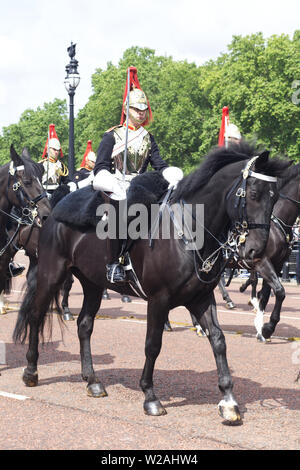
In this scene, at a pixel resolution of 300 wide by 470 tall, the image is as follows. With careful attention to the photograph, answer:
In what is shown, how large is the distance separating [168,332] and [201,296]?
4.96 metres

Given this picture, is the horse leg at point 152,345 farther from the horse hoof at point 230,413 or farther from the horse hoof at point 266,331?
the horse hoof at point 266,331

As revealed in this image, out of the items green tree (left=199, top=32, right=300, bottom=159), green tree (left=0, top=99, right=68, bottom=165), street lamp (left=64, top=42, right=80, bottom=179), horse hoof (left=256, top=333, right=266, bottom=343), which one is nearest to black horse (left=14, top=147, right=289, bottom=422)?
horse hoof (left=256, top=333, right=266, bottom=343)

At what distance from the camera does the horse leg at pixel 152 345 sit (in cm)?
601

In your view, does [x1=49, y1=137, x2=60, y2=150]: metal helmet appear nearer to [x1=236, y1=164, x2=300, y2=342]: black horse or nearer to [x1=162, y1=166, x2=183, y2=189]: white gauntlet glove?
[x1=236, y1=164, x2=300, y2=342]: black horse

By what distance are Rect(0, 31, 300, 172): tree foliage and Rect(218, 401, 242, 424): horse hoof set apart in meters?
26.1

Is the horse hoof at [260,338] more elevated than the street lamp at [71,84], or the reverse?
the street lamp at [71,84]

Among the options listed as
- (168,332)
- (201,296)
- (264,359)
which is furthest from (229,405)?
(168,332)

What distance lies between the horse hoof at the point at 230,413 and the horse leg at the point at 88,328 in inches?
58.5

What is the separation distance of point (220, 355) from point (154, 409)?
A: 71 cm

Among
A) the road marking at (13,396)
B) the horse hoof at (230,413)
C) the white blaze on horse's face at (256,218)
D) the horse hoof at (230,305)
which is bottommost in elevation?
the horse hoof at (230,305)

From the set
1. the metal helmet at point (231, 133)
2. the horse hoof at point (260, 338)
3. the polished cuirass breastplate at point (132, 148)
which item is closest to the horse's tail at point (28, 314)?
the polished cuirass breastplate at point (132, 148)

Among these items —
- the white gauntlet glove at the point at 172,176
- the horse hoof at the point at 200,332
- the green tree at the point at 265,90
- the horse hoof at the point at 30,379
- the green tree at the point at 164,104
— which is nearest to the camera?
the white gauntlet glove at the point at 172,176

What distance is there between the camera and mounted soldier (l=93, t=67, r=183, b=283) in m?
6.54
